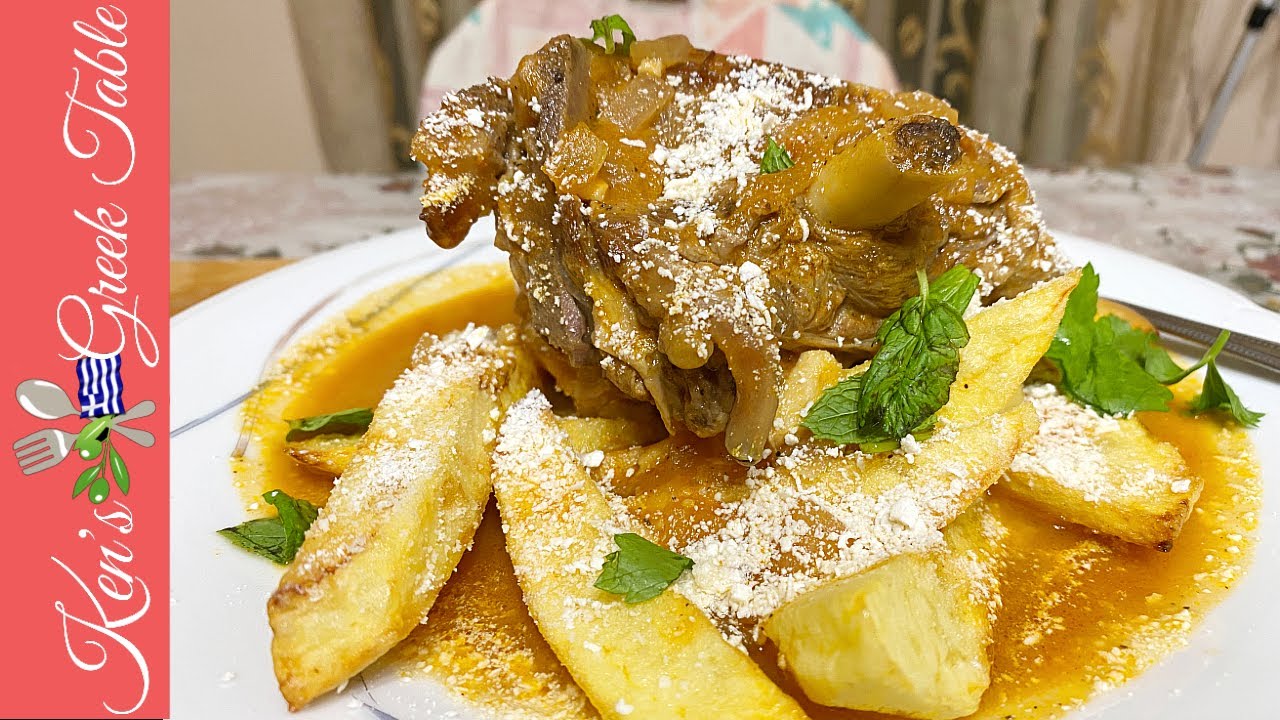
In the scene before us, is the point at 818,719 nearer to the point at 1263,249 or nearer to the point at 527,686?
the point at 527,686

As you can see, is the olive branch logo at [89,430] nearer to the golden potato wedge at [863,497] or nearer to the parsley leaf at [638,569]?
the parsley leaf at [638,569]

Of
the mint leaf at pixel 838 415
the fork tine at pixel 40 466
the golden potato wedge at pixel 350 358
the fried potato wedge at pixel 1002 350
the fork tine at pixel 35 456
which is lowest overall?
the golden potato wedge at pixel 350 358

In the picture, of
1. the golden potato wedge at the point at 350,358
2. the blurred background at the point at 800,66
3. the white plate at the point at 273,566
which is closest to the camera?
the white plate at the point at 273,566

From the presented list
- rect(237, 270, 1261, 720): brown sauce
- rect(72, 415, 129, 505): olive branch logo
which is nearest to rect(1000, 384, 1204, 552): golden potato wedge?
rect(237, 270, 1261, 720): brown sauce

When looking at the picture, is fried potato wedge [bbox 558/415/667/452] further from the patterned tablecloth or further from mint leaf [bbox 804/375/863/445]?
the patterned tablecloth

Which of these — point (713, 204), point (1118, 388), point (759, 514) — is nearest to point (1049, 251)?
point (1118, 388)

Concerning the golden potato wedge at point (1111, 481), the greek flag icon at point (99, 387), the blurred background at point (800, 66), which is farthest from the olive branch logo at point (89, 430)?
the blurred background at point (800, 66)

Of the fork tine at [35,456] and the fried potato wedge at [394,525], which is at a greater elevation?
the fried potato wedge at [394,525]
